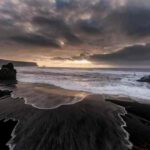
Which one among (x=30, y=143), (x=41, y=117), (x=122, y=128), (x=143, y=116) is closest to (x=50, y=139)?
(x=30, y=143)

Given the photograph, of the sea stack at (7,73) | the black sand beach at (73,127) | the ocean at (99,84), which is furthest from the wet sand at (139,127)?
the sea stack at (7,73)

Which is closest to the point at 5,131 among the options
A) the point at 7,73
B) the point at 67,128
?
the point at 67,128

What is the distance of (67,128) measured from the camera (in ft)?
21.7

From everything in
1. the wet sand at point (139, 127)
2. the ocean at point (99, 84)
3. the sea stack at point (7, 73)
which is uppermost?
the sea stack at point (7, 73)

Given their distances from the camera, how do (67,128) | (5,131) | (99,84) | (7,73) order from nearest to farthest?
(5,131) → (67,128) → (99,84) → (7,73)

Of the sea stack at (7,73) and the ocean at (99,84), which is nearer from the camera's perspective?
the ocean at (99,84)

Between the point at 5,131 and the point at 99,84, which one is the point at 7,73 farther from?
the point at 5,131

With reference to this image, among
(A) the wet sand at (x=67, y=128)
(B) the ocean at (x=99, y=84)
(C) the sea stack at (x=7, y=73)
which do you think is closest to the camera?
(A) the wet sand at (x=67, y=128)

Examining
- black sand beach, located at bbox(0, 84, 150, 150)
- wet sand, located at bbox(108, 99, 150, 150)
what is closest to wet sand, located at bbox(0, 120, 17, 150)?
black sand beach, located at bbox(0, 84, 150, 150)

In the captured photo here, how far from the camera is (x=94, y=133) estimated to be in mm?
6297

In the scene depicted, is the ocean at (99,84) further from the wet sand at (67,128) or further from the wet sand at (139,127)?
the wet sand at (67,128)

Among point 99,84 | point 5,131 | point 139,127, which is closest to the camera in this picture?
point 5,131

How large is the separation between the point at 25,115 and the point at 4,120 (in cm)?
97

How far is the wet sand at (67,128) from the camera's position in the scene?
18.1 feet
